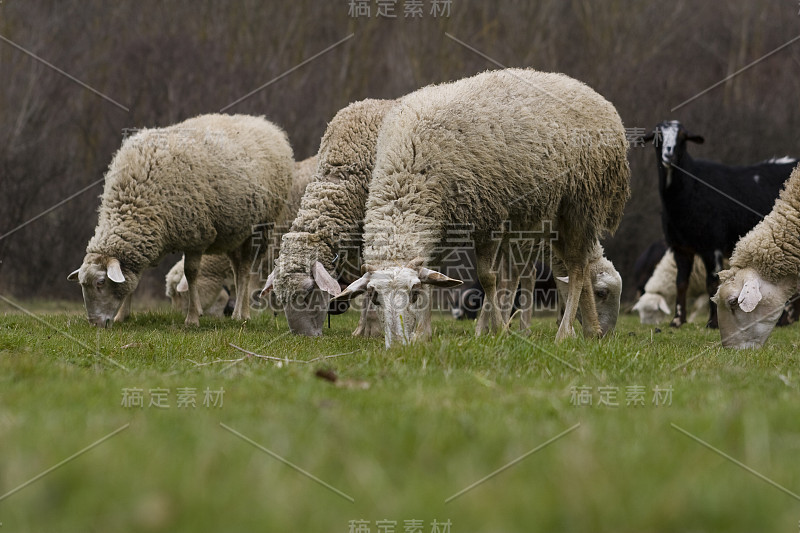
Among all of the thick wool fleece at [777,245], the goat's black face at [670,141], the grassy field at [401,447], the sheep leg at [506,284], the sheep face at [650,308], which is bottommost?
the sheep face at [650,308]

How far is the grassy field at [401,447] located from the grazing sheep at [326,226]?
2824 millimetres

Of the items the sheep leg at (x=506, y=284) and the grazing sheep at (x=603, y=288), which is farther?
the grazing sheep at (x=603, y=288)

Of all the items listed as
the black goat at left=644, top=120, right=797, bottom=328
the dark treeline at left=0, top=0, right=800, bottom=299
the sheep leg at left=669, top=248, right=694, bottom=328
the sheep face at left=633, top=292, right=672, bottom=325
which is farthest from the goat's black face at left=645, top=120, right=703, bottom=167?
the dark treeline at left=0, top=0, right=800, bottom=299

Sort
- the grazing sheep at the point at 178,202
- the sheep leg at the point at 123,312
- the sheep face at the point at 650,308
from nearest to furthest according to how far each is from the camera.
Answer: the grazing sheep at the point at 178,202 < the sheep leg at the point at 123,312 < the sheep face at the point at 650,308

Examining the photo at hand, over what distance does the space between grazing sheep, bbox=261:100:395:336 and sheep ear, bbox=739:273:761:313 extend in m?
3.50

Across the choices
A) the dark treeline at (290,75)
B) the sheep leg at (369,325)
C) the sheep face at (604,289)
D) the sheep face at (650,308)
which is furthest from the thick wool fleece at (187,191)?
the dark treeline at (290,75)

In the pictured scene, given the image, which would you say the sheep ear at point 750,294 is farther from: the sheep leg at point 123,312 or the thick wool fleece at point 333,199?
the sheep leg at point 123,312

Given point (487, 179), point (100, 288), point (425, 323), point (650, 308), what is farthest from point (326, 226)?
point (650, 308)

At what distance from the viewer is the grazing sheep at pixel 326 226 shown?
7.77 m

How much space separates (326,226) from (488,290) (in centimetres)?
170

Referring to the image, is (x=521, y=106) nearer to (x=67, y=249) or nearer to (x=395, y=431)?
(x=395, y=431)

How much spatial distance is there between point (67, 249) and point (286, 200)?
8.87 meters

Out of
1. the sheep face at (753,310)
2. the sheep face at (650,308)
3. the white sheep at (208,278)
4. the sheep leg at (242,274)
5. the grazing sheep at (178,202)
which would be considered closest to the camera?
the sheep face at (753,310)

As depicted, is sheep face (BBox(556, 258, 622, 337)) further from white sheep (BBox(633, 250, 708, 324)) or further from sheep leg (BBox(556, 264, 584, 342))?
white sheep (BBox(633, 250, 708, 324))
